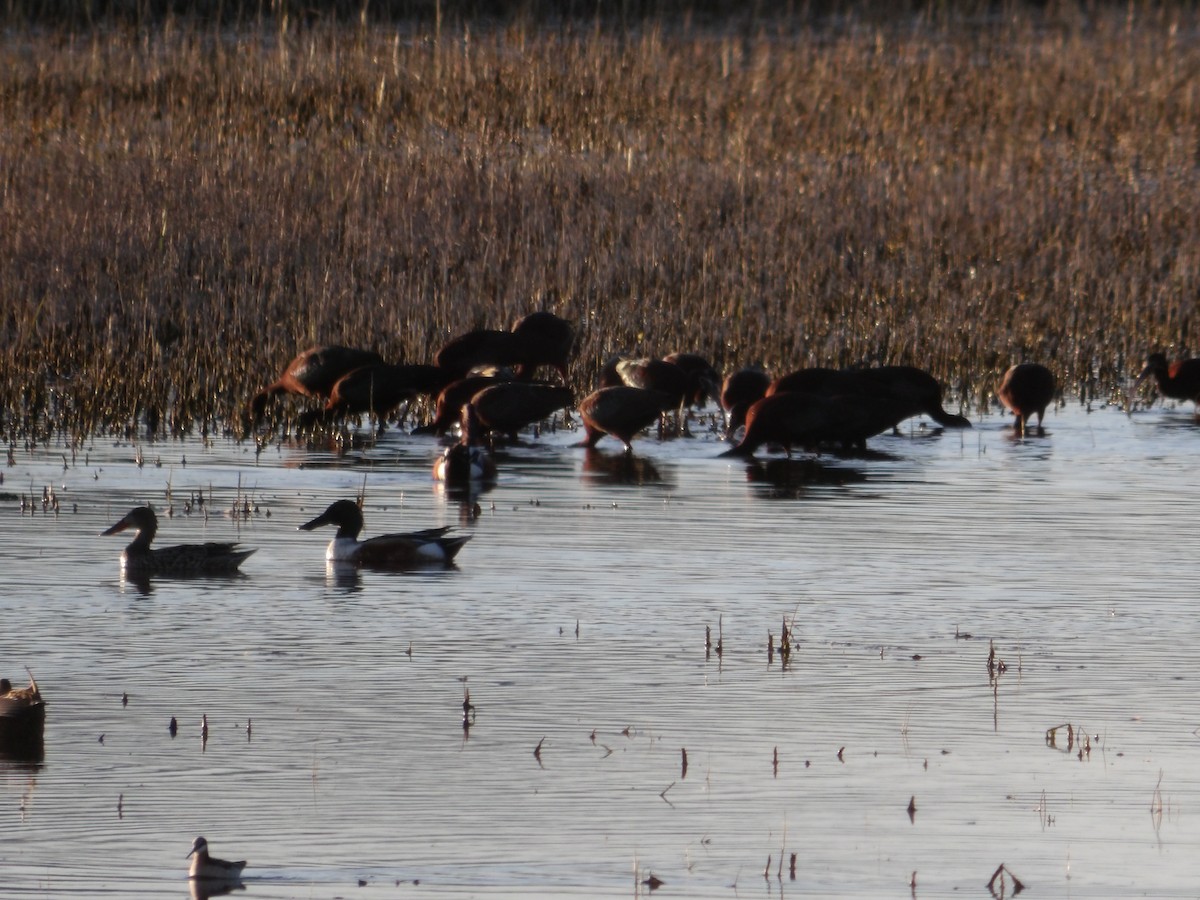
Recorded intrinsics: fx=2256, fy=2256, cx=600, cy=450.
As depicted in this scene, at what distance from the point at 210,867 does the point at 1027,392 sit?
11048 mm

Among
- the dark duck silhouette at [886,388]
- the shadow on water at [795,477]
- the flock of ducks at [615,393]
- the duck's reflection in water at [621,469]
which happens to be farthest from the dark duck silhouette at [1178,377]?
the duck's reflection in water at [621,469]

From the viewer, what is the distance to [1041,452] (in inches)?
564

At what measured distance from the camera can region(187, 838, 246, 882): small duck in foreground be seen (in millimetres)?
5090

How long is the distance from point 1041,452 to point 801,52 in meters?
13.8

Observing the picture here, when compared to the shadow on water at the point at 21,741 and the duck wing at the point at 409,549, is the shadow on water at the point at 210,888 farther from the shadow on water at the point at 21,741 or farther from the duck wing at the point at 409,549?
the duck wing at the point at 409,549

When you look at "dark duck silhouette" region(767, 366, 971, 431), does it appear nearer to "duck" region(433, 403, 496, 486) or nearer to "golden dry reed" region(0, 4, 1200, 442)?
"golden dry reed" region(0, 4, 1200, 442)

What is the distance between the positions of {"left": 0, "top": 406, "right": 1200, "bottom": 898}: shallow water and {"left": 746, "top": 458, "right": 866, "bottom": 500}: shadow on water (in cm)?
35

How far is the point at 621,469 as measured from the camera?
44.5 feet

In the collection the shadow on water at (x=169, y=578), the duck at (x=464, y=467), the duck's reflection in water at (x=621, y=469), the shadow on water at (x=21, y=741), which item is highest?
the shadow on water at (x=21, y=741)

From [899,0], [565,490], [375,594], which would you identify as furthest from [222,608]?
[899,0]

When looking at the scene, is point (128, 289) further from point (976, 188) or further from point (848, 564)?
point (848, 564)

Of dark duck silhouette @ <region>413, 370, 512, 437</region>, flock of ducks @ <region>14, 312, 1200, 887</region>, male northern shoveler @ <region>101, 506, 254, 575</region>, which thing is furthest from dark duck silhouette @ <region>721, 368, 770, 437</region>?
male northern shoveler @ <region>101, 506, 254, 575</region>

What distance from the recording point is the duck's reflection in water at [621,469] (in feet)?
42.8

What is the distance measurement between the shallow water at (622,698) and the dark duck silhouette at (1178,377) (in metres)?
4.85
